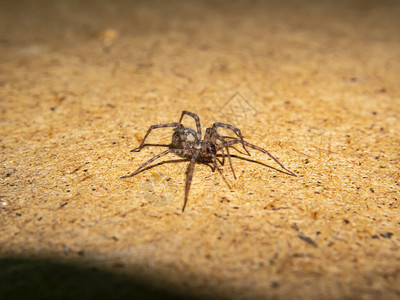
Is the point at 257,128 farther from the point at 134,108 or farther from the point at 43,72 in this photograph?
the point at 43,72

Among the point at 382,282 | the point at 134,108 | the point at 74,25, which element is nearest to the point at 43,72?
the point at 134,108

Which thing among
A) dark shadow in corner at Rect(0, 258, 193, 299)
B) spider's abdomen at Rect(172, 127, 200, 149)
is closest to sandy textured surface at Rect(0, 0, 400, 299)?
dark shadow in corner at Rect(0, 258, 193, 299)

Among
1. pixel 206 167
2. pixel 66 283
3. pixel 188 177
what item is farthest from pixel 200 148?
pixel 66 283

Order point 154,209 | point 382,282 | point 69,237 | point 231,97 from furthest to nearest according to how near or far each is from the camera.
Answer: point 231,97, point 154,209, point 69,237, point 382,282

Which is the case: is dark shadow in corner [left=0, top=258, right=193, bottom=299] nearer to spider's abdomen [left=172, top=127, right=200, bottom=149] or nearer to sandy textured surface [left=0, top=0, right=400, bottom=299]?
sandy textured surface [left=0, top=0, right=400, bottom=299]

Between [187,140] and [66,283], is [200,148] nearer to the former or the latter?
[187,140]
